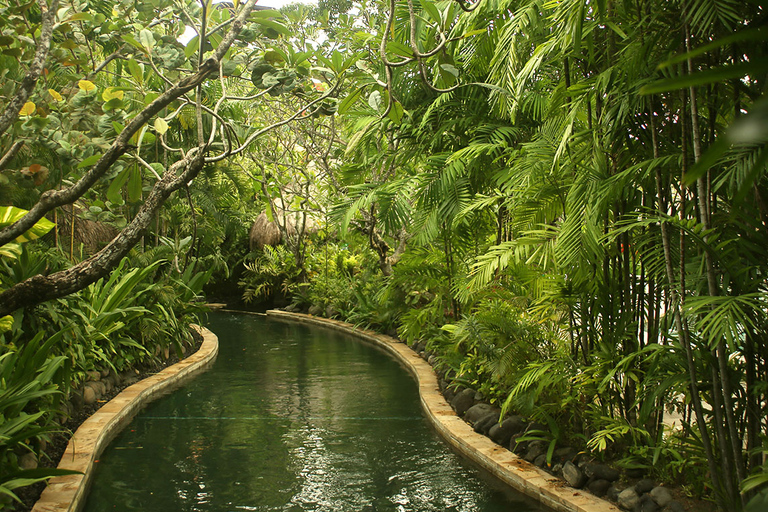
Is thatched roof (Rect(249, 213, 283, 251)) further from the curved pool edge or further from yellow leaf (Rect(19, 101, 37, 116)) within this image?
yellow leaf (Rect(19, 101, 37, 116))

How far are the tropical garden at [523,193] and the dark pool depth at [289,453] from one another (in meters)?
0.59

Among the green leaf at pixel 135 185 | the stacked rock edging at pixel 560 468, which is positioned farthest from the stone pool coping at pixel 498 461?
the green leaf at pixel 135 185

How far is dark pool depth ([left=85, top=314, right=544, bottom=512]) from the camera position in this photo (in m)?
3.59

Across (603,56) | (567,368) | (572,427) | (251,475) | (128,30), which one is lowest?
(251,475)

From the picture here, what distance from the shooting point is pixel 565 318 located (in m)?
3.84

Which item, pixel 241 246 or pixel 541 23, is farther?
pixel 241 246

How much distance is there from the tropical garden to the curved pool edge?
8.6 inches

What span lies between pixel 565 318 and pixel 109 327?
4159 millimetres

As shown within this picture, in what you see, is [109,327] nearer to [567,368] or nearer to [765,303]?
[567,368]

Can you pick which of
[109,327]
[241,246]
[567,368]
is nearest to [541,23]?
[567,368]

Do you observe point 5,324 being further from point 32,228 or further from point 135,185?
point 135,185

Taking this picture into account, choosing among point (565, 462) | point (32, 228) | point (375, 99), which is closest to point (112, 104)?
point (32, 228)

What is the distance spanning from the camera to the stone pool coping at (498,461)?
3.28 meters

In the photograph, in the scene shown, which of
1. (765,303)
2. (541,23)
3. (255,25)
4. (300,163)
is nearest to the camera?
(765,303)
